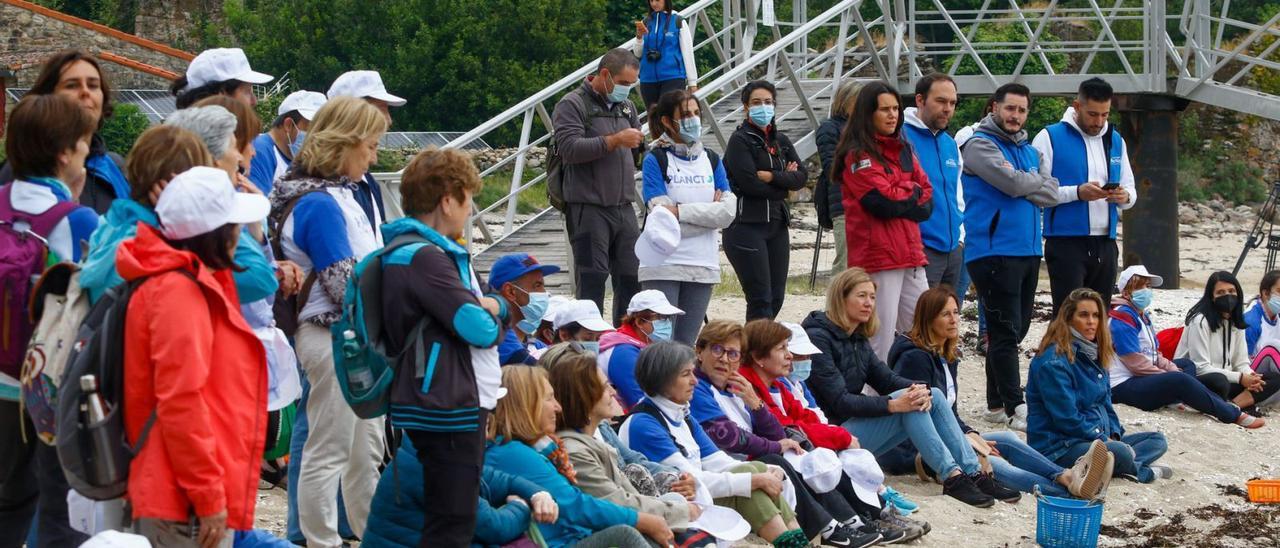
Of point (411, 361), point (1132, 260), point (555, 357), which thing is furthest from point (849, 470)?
point (1132, 260)

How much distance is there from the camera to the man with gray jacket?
774 cm

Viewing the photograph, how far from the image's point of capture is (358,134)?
4.73 metres

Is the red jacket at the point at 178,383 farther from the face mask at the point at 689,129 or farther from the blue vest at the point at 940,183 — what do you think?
the blue vest at the point at 940,183

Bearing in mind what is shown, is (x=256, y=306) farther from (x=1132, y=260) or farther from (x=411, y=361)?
(x=1132, y=260)

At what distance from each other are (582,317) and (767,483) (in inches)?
40.7

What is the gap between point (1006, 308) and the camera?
821cm

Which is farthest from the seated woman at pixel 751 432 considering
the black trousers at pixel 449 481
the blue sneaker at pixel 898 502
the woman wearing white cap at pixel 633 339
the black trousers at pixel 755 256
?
the black trousers at pixel 449 481

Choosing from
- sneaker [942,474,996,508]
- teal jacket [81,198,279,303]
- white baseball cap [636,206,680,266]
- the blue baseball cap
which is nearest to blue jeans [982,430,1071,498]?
sneaker [942,474,996,508]

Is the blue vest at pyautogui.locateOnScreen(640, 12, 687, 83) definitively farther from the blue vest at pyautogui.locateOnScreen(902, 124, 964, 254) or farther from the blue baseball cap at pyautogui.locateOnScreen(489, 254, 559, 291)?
the blue baseball cap at pyautogui.locateOnScreen(489, 254, 559, 291)

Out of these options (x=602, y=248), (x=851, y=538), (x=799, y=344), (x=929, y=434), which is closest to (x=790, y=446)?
(x=851, y=538)

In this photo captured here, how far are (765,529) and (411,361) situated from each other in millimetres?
2058

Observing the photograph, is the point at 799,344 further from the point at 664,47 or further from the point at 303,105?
the point at 664,47

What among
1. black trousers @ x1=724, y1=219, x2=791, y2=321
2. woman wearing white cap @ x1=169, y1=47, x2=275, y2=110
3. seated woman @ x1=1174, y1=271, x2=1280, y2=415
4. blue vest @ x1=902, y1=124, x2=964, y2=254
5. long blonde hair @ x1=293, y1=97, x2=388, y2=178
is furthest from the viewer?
seated woman @ x1=1174, y1=271, x2=1280, y2=415

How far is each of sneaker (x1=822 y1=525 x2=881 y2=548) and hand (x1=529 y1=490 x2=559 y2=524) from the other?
5.39 ft
